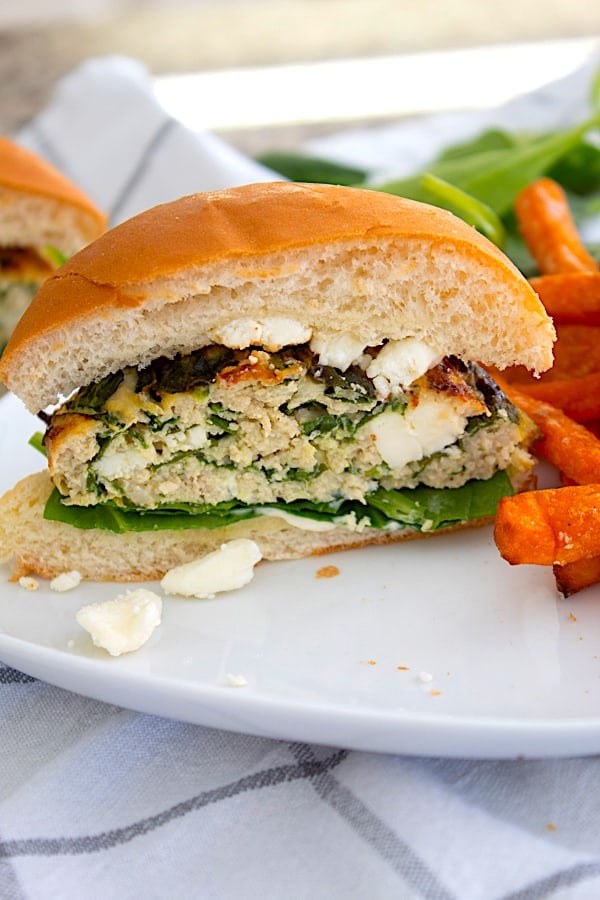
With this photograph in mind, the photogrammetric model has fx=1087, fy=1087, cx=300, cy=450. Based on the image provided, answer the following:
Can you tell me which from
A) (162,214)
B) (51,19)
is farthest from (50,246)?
(51,19)

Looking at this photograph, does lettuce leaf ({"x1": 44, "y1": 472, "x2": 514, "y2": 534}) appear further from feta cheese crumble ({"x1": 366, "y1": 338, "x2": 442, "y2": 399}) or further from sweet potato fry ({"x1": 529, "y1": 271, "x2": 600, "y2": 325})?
sweet potato fry ({"x1": 529, "y1": 271, "x2": 600, "y2": 325})

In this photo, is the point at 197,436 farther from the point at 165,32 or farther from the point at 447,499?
the point at 165,32

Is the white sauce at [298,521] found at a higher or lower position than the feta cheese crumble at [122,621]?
lower

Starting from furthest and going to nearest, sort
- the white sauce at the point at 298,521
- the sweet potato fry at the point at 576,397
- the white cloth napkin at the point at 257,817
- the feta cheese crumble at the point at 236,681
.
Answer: the sweet potato fry at the point at 576,397 < the white sauce at the point at 298,521 < the feta cheese crumble at the point at 236,681 < the white cloth napkin at the point at 257,817

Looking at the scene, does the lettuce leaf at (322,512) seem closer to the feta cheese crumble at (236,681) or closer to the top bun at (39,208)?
the feta cheese crumble at (236,681)

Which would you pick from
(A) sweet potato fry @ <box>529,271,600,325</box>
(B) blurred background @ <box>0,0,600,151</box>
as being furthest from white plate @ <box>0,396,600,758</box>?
(B) blurred background @ <box>0,0,600,151</box>

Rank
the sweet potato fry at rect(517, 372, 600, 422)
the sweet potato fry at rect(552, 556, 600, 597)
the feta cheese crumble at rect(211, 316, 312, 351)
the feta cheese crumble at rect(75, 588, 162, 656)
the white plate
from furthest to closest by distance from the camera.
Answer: the sweet potato fry at rect(517, 372, 600, 422) < the feta cheese crumble at rect(211, 316, 312, 351) < the sweet potato fry at rect(552, 556, 600, 597) < the feta cheese crumble at rect(75, 588, 162, 656) < the white plate

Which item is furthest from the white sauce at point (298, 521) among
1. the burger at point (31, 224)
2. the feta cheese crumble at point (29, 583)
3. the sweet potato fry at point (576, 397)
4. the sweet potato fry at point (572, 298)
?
the burger at point (31, 224)

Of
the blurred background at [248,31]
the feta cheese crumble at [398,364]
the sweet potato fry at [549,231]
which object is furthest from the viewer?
the blurred background at [248,31]
